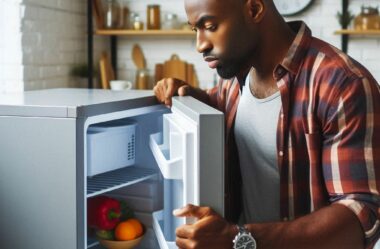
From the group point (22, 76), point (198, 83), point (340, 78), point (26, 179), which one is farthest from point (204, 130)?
point (198, 83)

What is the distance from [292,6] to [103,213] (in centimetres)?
212

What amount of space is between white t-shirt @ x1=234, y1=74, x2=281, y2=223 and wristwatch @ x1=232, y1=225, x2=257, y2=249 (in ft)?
1.04

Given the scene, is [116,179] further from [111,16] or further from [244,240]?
[111,16]

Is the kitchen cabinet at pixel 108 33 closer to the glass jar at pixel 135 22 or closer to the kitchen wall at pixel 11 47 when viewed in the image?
the glass jar at pixel 135 22

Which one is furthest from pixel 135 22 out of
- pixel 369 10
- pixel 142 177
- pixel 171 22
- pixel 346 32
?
pixel 142 177

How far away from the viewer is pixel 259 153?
47.9 inches

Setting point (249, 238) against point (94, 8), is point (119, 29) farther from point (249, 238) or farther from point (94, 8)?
point (249, 238)

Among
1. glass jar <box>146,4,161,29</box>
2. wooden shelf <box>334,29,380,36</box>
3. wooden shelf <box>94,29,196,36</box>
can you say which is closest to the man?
wooden shelf <box>334,29,380,36</box>

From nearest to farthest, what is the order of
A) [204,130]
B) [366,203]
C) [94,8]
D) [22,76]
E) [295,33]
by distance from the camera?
[204,130] < [366,203] < [295,33] < [22,76] < [94,8]

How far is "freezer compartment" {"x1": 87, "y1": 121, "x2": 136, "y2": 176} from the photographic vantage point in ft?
4.13

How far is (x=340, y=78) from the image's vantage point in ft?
3.43

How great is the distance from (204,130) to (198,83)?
261 centimetres

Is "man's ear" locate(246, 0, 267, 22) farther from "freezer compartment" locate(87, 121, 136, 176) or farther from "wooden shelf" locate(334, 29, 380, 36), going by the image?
"wooden shelf" locate(334, 29, 380, 36)

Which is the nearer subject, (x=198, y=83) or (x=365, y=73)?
(x=365, y=73)
